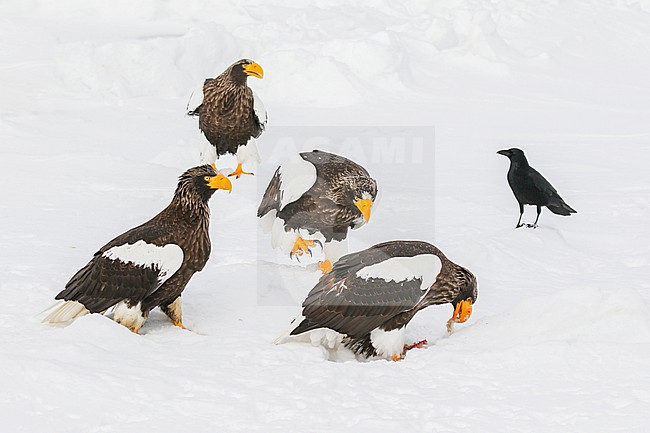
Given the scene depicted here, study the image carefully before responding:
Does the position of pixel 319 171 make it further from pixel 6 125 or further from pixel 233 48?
pixel 233 48

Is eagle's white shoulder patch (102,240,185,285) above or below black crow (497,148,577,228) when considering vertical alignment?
below

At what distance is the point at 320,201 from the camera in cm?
590

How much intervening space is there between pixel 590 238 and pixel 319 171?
348cm

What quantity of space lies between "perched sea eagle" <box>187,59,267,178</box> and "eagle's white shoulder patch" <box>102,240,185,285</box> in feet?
11.3

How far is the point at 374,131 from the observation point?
511 inches

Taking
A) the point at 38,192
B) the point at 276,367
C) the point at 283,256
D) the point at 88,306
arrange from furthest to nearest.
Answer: the point at 38,192 → the point at 283,256 → the point at 88,306 → the point at 276,367

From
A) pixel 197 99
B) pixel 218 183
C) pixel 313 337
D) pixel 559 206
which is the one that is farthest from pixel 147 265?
pixel 559 206

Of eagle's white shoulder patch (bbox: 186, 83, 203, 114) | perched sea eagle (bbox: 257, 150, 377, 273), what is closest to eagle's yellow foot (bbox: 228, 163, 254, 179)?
eagle's white shoulder patch (bbox: 186, 83, 203, 114)

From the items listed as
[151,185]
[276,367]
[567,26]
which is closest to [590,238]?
[151,185]

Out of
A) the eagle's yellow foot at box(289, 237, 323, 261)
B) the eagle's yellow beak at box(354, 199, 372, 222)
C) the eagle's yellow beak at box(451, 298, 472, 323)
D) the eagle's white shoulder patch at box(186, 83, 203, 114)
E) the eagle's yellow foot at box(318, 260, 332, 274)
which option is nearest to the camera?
the eagle's yellow beak at box(451, 298, 472, 323)

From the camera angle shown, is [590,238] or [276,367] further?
[590,238]

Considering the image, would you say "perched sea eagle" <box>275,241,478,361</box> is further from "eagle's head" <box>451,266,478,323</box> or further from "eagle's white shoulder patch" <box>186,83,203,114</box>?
"eagle's white shoulder patch" <box>186,83,203,114</box>

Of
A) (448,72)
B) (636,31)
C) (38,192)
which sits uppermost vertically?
(636,31)

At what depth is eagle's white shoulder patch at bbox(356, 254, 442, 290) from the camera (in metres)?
4.55
